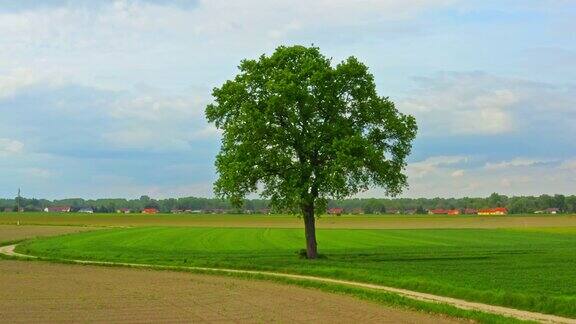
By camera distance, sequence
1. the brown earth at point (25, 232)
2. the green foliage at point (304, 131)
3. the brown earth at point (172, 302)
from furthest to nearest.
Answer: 1. the brown earth at point (25, 232)
2. the green foliage at point (304, 131)
3. the brown earth at point (172, 302)

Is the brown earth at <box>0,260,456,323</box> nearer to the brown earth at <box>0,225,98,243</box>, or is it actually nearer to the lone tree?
the lone tree

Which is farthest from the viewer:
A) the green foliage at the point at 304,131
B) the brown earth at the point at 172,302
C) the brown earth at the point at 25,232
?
the brown earth at the point at 25,232

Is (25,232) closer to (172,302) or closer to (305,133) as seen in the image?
(305,133)

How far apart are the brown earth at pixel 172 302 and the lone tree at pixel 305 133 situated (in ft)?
36.3

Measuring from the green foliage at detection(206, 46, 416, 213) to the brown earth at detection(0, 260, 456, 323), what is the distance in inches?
429

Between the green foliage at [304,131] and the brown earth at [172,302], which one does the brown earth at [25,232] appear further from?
the brown earth at [172,302]

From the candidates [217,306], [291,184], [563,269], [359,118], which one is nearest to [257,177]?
[291,184]

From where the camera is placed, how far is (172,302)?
28.4 m

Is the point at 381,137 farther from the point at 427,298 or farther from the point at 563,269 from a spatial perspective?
the point at 427,298

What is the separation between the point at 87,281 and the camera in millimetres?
37125

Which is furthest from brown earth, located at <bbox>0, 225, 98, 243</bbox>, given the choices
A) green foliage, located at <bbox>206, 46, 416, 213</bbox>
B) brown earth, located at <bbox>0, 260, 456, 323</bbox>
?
brown earth, located at <bbox>0, 260, 456, 323</bbox>

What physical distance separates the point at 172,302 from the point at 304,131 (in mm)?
23127

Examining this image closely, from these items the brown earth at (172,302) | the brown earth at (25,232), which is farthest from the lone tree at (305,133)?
the brown earth at (25,232)

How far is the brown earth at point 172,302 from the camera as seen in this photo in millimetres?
24141
